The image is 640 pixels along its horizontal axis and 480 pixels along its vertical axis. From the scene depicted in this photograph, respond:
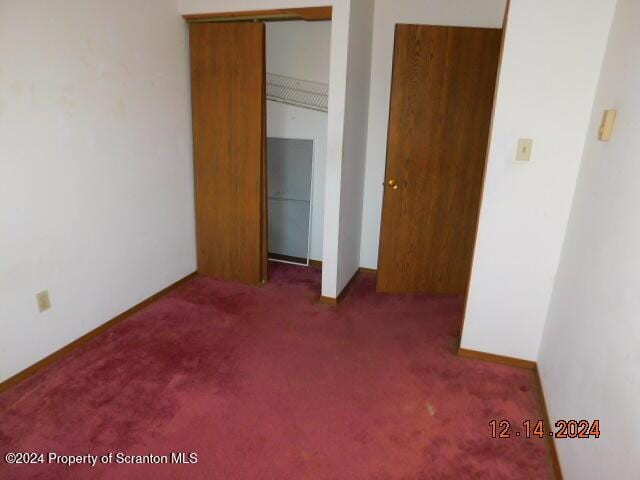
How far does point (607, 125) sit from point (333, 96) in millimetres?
1551

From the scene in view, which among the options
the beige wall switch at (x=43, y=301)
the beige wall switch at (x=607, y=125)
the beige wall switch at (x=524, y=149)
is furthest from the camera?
the beige wall switch at (x=43, y=301)

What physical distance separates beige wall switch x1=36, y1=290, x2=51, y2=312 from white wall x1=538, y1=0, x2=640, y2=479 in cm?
251

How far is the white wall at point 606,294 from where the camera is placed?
1195 millimetres

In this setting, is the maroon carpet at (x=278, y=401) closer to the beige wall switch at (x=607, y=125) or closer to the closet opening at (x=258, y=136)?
the closet opening at (x=258, y=136)

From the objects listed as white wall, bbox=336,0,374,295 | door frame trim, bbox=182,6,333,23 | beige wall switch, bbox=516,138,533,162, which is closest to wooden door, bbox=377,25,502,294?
white wall, bbox=336,0,374,295

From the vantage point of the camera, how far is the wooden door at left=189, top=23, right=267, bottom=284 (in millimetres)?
2852

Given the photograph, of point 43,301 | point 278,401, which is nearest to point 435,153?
point 278,401

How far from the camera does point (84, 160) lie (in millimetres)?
2240

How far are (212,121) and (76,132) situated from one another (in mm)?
1051

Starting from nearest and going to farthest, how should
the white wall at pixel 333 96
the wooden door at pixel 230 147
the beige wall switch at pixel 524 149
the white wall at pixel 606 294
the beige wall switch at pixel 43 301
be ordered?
1. the white wall at pixel 606 294
2. the beige wall switch at pixel 524 149
3. the beige wall switch at pixel 43 301
4. the white wall at pixel 333 96
5. the wooden door at pixel 230 147

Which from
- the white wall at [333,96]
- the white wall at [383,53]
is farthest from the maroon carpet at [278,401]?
the white wall at [383,53]

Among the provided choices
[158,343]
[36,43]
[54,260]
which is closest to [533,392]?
[158,343]

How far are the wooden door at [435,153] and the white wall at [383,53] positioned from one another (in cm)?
36

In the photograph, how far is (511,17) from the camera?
1888mm
